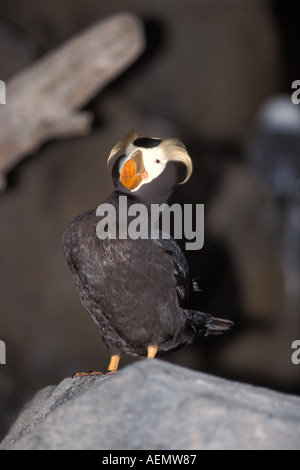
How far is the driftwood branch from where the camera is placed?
4062 millimetres

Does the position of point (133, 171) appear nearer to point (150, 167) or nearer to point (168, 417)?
point (150, 167)

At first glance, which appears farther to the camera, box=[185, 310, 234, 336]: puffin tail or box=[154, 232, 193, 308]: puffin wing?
box=[185, 310, 234, 336]: puffin tail

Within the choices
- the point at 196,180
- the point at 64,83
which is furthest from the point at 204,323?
the point at 196,180

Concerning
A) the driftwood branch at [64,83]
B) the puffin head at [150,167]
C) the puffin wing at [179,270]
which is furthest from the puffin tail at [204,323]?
the driftwood branch at [64,83]

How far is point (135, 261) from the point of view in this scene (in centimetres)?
184

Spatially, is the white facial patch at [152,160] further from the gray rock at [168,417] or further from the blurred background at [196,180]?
the blurred background at [196,180]

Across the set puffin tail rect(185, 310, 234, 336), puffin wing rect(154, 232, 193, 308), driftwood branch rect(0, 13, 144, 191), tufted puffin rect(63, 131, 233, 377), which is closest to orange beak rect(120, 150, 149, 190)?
tufted puffin rect(63, 131, 233, 377)

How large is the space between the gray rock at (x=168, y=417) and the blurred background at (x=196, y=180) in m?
2.86

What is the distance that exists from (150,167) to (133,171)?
59 millimetres

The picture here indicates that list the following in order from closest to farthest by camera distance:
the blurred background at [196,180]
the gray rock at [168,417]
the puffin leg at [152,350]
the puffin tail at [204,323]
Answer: the gray rock at [168,417] → the puffin leg at [152,350] → the puffin tail at [204,323] → the blurred background at [196,180]

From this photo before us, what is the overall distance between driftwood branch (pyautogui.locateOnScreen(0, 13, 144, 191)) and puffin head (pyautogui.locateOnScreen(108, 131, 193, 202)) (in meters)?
2.34

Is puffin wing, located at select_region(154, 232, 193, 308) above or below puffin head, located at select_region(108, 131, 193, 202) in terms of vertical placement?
below

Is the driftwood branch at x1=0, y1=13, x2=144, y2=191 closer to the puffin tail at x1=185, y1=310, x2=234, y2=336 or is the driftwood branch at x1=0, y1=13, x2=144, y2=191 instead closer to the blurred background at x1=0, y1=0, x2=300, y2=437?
the blurred background at x1=0, y1=0, x2=300, y2=437

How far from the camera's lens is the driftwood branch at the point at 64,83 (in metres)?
4.06
